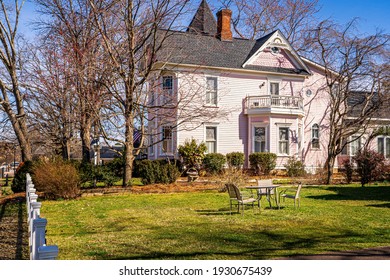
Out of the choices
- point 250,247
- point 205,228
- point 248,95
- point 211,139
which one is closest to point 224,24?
point 248,95

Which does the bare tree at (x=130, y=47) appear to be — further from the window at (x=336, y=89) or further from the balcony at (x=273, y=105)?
the window at (x=336, y=89)

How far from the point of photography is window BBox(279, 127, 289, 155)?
79.6ft

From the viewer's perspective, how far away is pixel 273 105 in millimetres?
23797

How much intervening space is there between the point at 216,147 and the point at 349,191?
8959 mm

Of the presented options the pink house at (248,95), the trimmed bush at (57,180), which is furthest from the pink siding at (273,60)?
the trimmed bush at (57,180)

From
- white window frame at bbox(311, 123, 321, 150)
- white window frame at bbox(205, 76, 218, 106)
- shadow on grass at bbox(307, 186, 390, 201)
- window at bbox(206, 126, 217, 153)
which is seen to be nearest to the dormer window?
white window frame at bbox(205, 76, 218, 106)

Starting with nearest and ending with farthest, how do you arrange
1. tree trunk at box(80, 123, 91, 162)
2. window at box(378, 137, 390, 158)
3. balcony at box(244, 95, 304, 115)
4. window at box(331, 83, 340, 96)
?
tree trunk at box(80, 123, 91, 162) → window at box(331, 83, 340, 96) → balcony at box(244, 95, 304, 115) → window at box(378, 137, 390, 158)

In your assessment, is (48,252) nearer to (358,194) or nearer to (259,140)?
(358,194)

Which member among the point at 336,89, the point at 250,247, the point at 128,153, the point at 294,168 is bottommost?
the point at 250,247

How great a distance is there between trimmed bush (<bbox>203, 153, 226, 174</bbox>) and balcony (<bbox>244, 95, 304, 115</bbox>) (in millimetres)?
3570

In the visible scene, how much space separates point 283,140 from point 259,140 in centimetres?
139

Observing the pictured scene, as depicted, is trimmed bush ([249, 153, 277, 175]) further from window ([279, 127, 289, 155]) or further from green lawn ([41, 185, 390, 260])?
green lawn ([41, 185, 390, 260])

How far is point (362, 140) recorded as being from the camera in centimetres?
2773

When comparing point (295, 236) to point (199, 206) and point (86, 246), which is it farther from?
point (199, 206)
